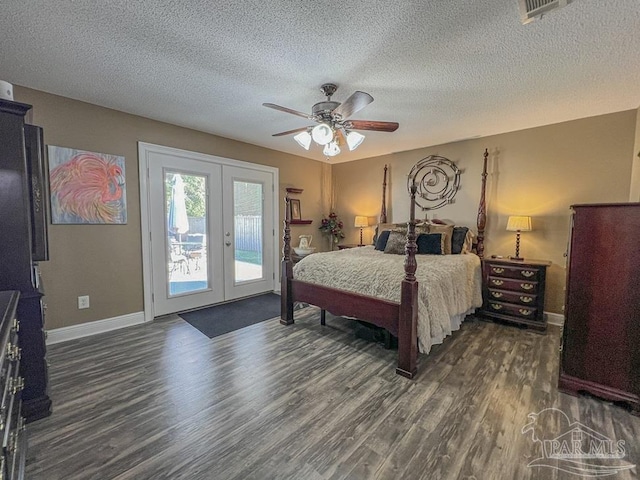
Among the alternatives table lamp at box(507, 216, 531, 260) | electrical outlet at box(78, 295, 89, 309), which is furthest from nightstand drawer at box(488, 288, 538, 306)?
electrical outlet at box(78, 295, 89, 309)

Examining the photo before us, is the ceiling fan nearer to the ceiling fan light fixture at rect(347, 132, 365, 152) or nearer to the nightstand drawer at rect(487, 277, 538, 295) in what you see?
the ceiling fan light fixture at rect(347, 132, 365, 152)

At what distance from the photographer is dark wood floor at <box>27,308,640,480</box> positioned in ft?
4.77

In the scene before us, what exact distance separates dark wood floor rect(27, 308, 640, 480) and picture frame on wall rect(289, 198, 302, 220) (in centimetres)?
265

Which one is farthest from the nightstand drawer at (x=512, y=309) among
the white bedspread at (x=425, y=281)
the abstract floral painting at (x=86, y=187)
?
the abstract floral painting at (x=86, y=187)

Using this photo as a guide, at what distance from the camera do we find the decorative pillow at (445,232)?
144 inches

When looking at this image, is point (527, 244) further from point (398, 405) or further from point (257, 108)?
point (257, 108)

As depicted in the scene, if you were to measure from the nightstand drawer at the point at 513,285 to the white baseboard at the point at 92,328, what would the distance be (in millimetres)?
4344

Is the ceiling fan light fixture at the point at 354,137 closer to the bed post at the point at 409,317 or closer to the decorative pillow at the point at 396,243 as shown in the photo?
the bed post at the point at 409,317

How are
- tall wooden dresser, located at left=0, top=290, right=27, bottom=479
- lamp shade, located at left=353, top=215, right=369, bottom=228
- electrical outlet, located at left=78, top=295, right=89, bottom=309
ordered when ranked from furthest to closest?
lamp shade, located at left=353, top=215, right=369, bottom=228
electrical outlet, located at left=78, top=295, right=89, bottom=309
tall wooden dresser, located at left=0, top=290, right=27, bottom=479

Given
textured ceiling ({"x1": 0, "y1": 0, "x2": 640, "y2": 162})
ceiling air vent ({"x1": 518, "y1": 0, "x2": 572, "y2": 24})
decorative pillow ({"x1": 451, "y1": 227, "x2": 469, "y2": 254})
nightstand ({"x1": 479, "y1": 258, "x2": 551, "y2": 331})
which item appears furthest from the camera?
decorative pillow ({"x1": 451, "y1": 227, "x2": 469, "y2": 254})

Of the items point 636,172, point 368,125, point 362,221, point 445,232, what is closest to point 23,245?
point 368,125

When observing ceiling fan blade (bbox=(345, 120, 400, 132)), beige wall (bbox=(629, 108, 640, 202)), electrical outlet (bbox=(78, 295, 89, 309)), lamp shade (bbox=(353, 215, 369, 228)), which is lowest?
electrical outlet (bbox=(78, 295, 89, 309))

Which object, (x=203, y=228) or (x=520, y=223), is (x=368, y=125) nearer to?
(x=520, y=223)

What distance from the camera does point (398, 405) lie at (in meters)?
1.93
